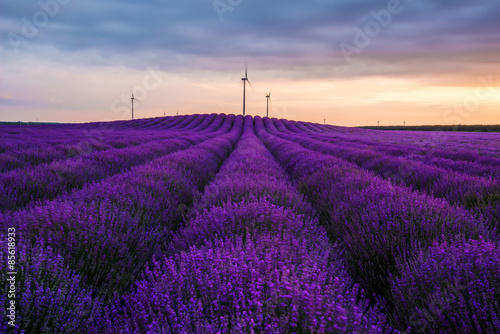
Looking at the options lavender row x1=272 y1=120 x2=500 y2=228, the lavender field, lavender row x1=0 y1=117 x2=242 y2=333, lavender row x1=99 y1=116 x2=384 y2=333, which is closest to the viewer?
lavender row x1=99 y1=116 x2=384 y2=333

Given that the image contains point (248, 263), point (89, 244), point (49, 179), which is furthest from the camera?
point (49, 179)

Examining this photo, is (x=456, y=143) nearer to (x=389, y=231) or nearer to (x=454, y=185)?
(x=454, y=185)

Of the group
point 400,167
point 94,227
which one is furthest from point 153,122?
point 94,227

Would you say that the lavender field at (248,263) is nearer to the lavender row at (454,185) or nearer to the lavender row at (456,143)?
the lavender row at (454,185)

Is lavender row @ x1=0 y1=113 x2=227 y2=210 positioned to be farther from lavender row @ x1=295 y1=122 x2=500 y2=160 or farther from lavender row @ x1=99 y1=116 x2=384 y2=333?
lavender row @ x1=295 y1=122 x2=500 y2=160

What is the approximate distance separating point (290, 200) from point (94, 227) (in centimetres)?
188

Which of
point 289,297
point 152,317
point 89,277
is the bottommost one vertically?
point 89,277

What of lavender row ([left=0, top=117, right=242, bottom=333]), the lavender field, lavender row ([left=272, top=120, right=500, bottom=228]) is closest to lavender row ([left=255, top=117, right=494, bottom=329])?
the lavender field

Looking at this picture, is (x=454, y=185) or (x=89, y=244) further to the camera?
(x=454, y=185)

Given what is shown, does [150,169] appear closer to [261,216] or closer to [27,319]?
[261,216]

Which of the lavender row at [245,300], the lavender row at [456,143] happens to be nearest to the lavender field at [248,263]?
the lavender row at [245,300]

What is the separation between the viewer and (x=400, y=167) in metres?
6.48

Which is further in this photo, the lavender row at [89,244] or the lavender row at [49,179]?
the lavender row at [49,179]

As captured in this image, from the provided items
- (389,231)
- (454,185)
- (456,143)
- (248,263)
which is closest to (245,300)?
(248,263)
